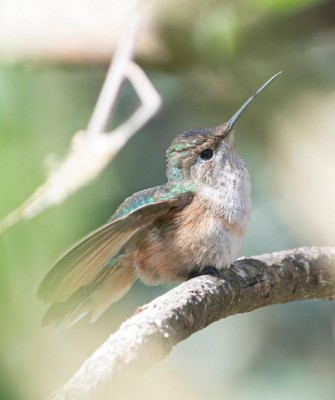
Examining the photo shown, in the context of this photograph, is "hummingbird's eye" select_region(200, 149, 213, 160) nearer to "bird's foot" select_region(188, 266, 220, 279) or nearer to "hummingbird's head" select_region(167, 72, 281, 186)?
"hummingbird's head" select_region(167, 72, 281, 186)

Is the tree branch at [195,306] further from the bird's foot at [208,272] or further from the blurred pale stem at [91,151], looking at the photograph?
the blurred pale stem at [91,151]

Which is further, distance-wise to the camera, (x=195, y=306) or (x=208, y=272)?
(x=208, y=272)

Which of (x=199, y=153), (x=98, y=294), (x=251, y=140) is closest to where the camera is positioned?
(x=98, y=294)

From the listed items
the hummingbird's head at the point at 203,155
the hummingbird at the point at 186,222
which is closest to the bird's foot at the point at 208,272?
the hummingbird at the point at 186,222

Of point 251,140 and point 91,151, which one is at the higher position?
point 251,140

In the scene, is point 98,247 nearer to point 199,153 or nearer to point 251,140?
point 199,153

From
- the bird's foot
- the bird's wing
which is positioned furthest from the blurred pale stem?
the bird's foot

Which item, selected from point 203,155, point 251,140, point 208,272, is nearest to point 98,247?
point 208,272
